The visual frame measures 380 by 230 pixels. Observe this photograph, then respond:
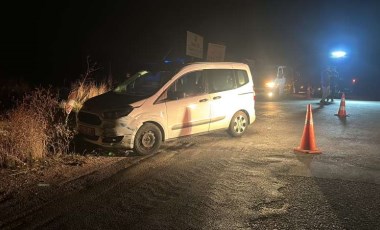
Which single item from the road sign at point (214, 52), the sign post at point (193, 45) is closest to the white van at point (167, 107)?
the sign post at point (193, 45)

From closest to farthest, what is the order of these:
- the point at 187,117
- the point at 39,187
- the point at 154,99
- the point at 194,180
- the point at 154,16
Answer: the point at 39,187, the point at 194,180, the point at 154,99, the point at 187,117, the point at 154,16

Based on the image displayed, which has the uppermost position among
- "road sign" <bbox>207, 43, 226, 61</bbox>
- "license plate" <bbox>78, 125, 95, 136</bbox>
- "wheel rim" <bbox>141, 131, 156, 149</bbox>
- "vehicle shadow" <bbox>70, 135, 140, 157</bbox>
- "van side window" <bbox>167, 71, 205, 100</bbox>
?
"road sign" <bbox>207, 43, 226, 61</bbox>

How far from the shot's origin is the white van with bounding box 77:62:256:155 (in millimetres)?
7008

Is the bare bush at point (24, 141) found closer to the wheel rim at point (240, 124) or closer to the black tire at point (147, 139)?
the black tire at point (147, 139)

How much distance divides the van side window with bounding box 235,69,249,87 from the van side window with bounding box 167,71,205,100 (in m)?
1.25

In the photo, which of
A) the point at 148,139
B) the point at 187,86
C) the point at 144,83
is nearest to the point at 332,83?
the point at 187,86

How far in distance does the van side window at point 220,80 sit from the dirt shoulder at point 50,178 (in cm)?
254

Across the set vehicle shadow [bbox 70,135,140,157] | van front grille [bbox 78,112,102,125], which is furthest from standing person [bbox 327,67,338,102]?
van front grille [bbox 78,112,102,125]

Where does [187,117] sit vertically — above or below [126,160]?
above

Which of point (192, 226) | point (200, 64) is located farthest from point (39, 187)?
point (200, 64)

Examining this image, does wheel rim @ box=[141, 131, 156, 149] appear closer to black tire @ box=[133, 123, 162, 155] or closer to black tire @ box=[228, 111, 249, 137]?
black tire @ box=[133, 123, 162, 155]

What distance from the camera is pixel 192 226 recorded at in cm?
407

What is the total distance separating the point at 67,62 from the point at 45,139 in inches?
930

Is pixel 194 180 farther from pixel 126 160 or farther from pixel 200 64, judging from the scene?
pixel 200 64
